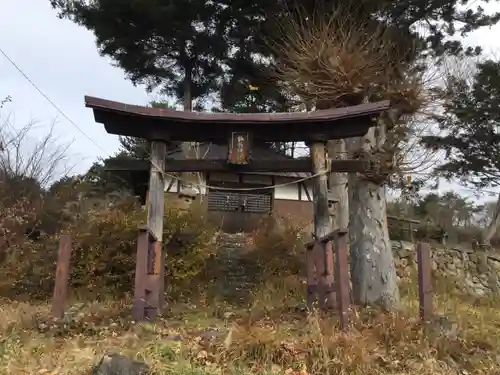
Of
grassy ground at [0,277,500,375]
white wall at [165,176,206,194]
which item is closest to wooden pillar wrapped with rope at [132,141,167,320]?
grassy ground at [0,277,500,375]

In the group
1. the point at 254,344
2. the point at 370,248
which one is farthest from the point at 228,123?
the point at 254,344

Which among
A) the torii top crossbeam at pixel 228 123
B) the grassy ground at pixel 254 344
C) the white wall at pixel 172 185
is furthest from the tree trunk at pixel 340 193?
the grassy ground at pixel 254 344

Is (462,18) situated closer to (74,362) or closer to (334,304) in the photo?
(334,304)

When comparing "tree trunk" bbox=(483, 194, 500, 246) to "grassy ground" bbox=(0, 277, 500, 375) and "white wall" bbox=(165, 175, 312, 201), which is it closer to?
"white wall" bbox=(165, 175, 312, 201)

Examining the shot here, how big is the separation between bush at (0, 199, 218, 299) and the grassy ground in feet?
9.13

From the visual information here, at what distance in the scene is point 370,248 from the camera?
373 inches

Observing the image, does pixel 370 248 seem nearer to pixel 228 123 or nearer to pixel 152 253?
pixel 228 123

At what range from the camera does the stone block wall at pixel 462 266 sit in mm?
15760

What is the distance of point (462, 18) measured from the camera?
1384 cm

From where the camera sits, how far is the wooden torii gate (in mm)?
8172

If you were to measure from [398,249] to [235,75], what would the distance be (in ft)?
24.6

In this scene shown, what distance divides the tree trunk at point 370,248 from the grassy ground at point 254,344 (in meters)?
1.22

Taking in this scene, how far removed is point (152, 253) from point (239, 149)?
7.43 feet

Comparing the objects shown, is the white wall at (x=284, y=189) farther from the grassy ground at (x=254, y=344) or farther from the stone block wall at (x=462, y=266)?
the grassy ground at (x=254, y=344)
